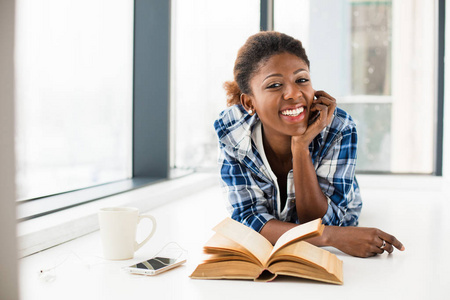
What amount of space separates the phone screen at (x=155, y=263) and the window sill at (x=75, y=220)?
26 centimetres

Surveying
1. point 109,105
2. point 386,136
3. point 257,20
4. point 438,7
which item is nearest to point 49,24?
point 109,105

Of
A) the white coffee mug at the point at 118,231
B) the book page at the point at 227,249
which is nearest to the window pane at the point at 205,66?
the white coffee mug at the point at 118,231

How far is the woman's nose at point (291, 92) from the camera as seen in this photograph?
133 cm

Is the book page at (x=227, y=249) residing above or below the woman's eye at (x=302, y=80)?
below

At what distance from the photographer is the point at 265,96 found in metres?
1.37

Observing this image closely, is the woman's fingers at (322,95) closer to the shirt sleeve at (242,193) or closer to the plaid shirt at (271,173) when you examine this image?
the plaid shirt at (271,173)

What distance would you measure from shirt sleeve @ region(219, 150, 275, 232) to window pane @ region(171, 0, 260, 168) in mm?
1426

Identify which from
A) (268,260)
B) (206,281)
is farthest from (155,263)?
(268,260)

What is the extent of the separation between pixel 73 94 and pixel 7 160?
51.3 inches

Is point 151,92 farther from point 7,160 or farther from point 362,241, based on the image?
point 7,160

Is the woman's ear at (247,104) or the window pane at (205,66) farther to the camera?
the window pane at (205,66)

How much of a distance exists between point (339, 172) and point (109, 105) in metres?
1.16

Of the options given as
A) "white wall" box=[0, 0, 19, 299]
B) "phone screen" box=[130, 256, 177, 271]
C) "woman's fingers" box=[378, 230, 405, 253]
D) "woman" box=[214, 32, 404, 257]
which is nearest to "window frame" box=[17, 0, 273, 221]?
"woman" box=[214, 32, 404, 257]

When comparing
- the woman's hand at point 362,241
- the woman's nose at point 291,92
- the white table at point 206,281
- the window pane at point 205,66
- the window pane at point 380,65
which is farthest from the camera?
the window pane at point 380,65
